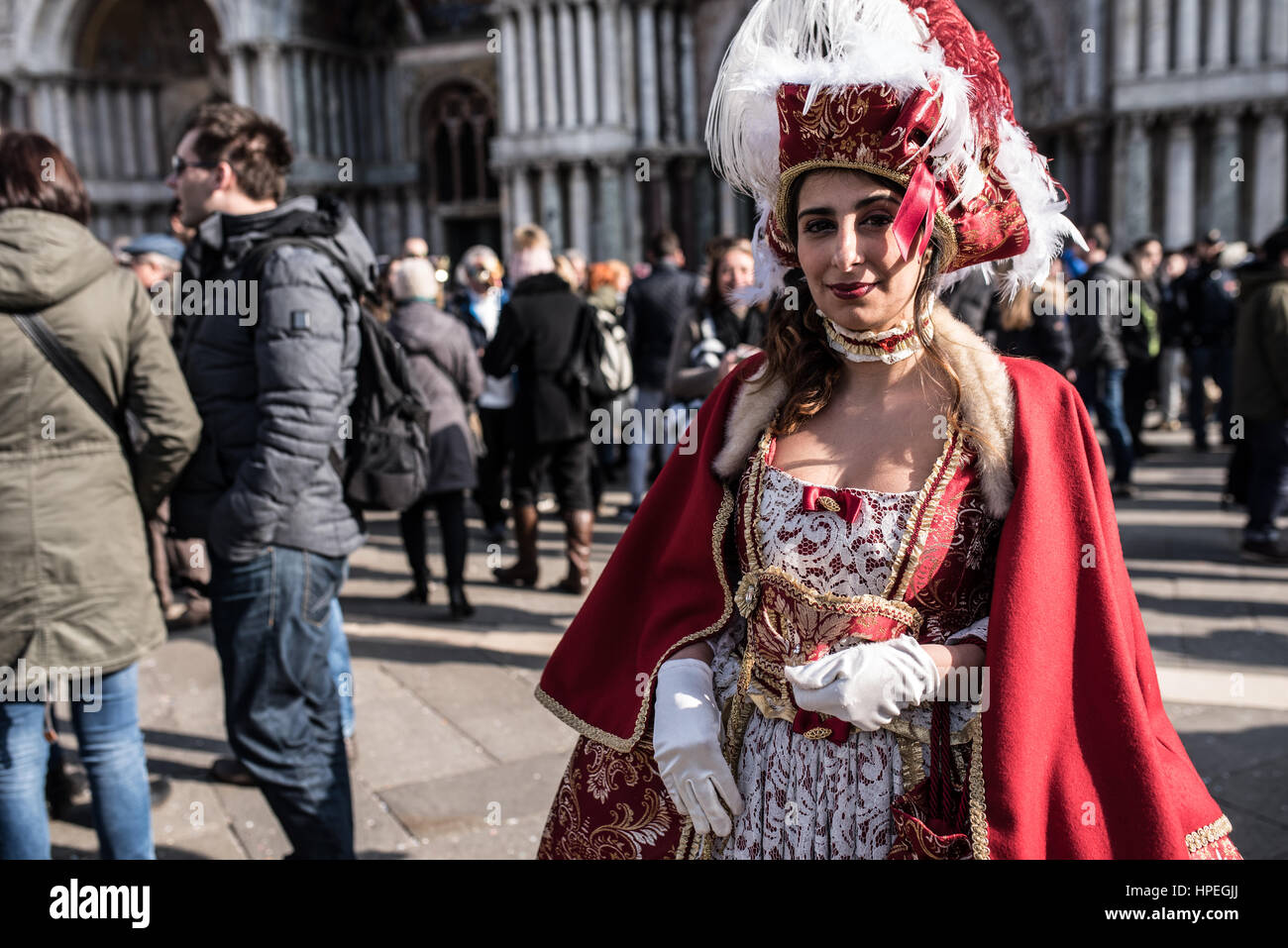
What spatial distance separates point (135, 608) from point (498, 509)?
471 cm

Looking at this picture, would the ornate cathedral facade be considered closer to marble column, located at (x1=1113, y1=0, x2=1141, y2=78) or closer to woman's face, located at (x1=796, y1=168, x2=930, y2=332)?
marble column, located at (x1=1113, y1=0, x2=1141, y2=78)

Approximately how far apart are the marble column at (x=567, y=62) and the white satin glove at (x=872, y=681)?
17.4 metres

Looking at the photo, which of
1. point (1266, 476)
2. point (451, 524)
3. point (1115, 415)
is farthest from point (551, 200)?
point (1266, 476)

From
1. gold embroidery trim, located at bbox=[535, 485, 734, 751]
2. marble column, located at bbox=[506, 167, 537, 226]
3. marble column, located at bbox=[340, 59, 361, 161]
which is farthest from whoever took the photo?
marble column, located at bbox=[340, 59, 361, 161]

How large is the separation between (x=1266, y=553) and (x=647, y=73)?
13.6 meters

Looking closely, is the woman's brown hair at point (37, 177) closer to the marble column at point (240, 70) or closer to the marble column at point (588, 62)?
the marble column at point (588, 62)

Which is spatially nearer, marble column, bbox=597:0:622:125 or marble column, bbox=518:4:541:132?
marble column, bbox=597:0:622:125

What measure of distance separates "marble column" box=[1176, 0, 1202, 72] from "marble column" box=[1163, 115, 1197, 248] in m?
0.68

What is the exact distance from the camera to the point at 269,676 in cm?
307

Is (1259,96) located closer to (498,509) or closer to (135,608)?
(498,509)

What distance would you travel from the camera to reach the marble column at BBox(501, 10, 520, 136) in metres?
18.4

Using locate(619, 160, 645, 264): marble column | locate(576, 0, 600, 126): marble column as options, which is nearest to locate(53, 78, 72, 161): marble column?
locate(576, 0, 600, 126): marble column

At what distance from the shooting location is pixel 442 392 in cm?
623
